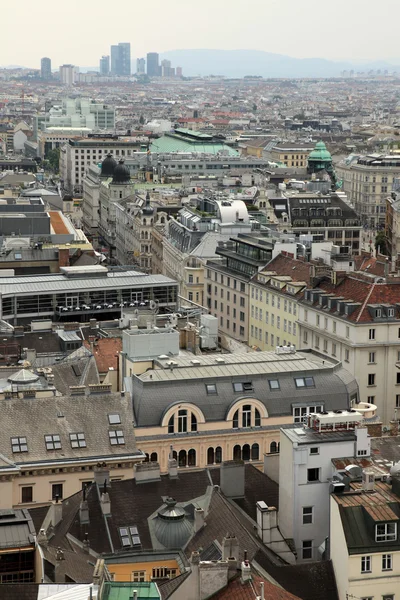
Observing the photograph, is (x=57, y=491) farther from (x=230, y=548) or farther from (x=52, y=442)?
(x=230, y=548)

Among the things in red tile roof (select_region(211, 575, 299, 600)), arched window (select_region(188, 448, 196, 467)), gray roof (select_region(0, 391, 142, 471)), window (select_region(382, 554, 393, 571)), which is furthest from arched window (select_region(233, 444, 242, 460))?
red tile roof (select_region(211, 575, 299, 600))

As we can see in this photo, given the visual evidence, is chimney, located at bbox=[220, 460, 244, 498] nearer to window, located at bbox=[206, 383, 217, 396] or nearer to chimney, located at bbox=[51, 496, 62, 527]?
chimney, located at bbox=[51, 496, 62, 527]

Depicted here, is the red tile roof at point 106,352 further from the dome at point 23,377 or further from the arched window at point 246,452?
the arched window at point 246,452

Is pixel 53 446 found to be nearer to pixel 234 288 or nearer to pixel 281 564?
pixel 281 564

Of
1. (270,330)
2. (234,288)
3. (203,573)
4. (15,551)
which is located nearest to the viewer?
(203,573)

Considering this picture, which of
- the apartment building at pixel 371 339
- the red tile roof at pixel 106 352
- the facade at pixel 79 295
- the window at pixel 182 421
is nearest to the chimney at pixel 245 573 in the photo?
the window at pixel 182 421

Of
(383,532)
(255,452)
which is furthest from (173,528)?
(255,452)

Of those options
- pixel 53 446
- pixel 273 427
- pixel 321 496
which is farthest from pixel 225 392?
pixel 321 496
